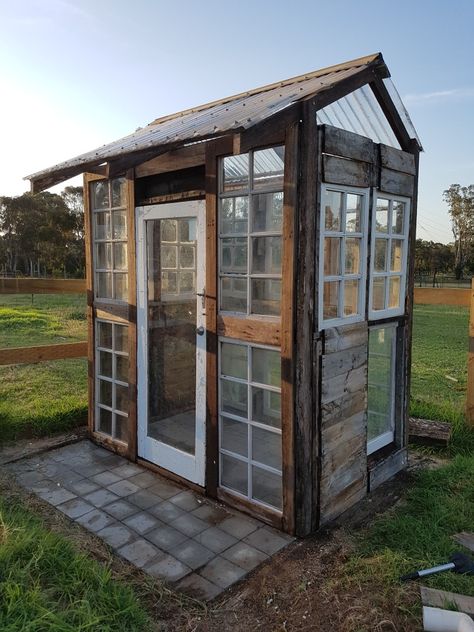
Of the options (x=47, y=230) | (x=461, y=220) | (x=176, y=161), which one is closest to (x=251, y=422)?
(x=176, y=161)

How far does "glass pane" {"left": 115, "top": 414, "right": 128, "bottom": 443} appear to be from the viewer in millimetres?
3785

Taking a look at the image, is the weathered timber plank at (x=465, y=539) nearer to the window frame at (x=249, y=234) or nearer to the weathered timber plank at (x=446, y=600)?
the weathered timber plank at (x=446, y=600)

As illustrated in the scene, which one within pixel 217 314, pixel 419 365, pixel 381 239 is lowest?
pixel 419 365

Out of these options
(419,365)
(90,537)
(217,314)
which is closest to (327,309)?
(217,314)

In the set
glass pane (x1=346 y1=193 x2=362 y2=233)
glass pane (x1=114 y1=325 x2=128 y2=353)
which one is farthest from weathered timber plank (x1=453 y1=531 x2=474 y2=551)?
glass pane (x1=114 y1=325 x2=128 y2=353)

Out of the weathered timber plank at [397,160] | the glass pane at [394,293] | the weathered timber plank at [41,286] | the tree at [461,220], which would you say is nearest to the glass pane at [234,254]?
the weathered timber plank at [397,160]

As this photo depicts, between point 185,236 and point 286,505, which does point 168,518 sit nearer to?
point 286,505

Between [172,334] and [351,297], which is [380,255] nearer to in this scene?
[351,297]

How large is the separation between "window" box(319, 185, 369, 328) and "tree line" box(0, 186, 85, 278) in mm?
28762

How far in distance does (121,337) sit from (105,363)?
371 millimetres

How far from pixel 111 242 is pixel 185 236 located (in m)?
0.80

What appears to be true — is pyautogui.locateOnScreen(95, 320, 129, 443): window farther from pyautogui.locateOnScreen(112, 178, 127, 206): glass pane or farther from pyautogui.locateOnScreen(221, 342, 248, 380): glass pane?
pyautogui.locateOnScreen(221, 342, 248, 380): glass pane

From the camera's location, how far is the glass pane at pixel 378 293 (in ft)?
10.2

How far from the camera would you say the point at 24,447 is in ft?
12.6
